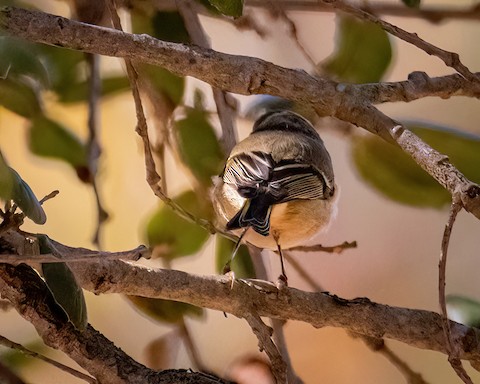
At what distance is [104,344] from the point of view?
73 cm

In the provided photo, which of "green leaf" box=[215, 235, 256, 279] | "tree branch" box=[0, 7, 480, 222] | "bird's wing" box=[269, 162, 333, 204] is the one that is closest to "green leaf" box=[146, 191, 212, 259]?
"green leaf" box=[215, 235, 256, 279]

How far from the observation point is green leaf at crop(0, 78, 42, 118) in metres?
0.95

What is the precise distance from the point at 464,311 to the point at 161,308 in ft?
1.41

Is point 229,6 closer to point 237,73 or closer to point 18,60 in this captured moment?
point 237,73

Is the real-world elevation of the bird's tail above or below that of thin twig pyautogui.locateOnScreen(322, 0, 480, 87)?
below

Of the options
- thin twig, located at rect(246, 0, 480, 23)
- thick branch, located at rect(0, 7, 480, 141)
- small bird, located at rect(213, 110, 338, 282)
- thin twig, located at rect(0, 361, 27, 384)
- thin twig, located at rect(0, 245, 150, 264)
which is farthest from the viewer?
thin twig, located at rect(246, 0, 480, 23)

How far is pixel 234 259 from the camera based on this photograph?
3.57ft

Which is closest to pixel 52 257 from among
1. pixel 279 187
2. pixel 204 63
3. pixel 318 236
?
pixel 204 63

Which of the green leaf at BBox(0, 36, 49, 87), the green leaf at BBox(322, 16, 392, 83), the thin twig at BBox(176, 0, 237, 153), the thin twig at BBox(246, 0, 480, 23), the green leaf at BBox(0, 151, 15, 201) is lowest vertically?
the green leaf at BBox(0, 151, 15, 201)

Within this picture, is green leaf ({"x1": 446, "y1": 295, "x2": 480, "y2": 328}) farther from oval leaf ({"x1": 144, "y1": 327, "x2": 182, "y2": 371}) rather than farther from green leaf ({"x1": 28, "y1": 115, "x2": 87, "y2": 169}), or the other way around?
green leaf ({"x1": 28, "y1": 115, "x2": 87, "y2": 169})

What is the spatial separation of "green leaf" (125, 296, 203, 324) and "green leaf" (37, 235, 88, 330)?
406 mm

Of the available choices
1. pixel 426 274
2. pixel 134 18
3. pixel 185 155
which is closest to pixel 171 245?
pixel 185 155

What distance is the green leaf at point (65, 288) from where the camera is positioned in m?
0.62

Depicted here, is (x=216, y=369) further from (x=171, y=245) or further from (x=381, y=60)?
(x=381, y=60)
